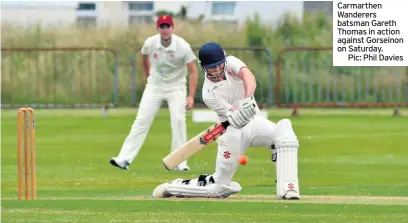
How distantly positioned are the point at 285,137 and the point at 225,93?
0.86m

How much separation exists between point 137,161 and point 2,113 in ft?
35.4

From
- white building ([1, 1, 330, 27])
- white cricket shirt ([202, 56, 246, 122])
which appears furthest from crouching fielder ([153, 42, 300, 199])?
white building ([1, 1, 330, 27])

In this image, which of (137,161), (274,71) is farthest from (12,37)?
(137,161)

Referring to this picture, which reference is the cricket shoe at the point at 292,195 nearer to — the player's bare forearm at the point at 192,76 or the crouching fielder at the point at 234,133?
the crouching fielder at the point at 234,133

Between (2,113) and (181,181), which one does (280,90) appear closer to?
(2,113)

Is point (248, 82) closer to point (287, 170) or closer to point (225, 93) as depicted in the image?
point (225, 93)

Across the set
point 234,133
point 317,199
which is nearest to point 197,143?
point 234,133

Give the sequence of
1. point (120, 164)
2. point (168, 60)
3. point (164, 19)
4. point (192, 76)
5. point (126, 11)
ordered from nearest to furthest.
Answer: point (164, 19)
point (120, 164)
point (168, 60)
point (192, 76)
point (126, 11)

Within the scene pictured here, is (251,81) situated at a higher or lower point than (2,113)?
higher

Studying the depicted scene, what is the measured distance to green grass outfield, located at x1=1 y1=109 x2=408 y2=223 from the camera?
12000mm

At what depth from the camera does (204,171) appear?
60.2 feet

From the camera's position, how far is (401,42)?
48.3 ft

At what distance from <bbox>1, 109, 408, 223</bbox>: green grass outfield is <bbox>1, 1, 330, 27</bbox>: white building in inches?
306

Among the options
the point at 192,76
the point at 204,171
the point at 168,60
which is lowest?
the point at 204,171
